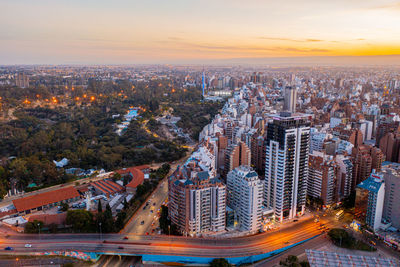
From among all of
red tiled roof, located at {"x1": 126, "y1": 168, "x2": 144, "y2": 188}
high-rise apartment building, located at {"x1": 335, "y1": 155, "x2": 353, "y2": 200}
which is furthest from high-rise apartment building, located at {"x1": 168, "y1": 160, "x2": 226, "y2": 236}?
high-rise apartment building, located at {"x1": 335, "y1": 155, "x2": 353, "y2": 200}

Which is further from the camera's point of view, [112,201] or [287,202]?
[112,201]

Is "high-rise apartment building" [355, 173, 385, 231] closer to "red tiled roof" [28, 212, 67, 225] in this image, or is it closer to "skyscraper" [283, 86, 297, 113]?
"red tiled roof" [28, 212, 67, 225]

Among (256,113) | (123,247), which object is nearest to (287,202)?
(123,247)

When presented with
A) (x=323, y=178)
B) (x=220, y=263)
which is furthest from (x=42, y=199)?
(x=323, y=178)

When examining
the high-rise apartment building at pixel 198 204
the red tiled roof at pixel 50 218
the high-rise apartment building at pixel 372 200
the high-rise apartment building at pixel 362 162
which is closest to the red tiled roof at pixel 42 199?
the red tiled roof at pixel 50 218

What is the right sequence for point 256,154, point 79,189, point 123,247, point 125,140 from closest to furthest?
1. point 123,247
2. point 79,189
3. point 256,154
4. point 125,140

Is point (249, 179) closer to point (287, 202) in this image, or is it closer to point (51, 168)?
point (287, 202)

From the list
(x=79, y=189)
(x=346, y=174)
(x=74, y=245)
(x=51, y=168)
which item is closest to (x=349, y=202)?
(x=346, y=174)

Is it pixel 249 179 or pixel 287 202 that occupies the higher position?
pixel 249 179

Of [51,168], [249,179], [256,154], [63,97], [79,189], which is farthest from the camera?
[63,97]
